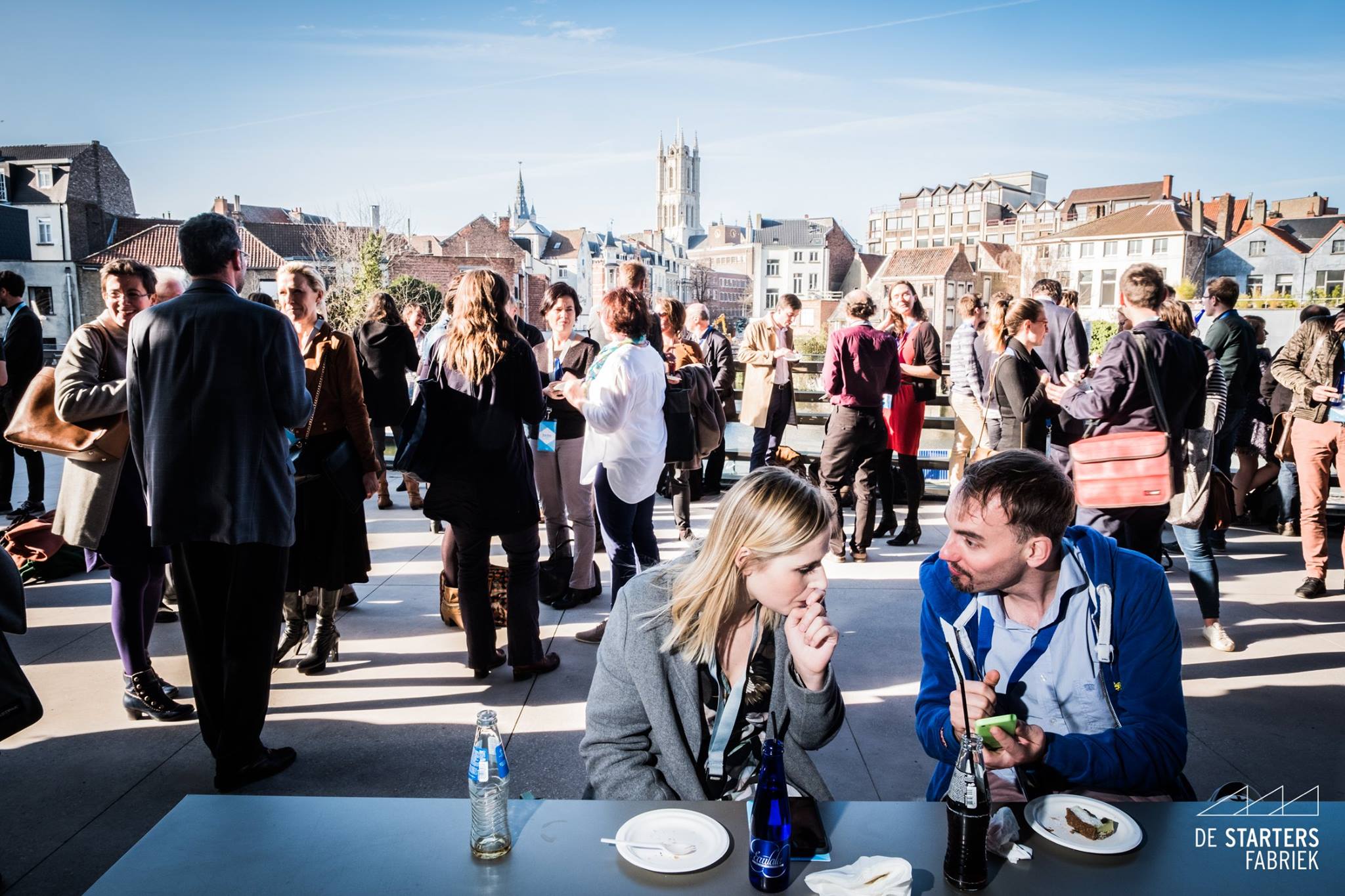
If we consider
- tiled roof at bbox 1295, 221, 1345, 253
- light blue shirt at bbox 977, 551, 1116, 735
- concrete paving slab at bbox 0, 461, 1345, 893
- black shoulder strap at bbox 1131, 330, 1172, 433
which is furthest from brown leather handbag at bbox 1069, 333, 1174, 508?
tiled roof at bbox 1295, 221, 1345, 253

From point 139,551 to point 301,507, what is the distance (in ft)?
2.20

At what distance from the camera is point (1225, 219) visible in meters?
60.1

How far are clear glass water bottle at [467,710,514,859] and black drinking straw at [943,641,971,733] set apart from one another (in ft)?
2.83

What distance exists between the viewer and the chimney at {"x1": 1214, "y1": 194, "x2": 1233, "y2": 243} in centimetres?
5984

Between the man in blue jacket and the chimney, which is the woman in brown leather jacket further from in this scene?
the chimney

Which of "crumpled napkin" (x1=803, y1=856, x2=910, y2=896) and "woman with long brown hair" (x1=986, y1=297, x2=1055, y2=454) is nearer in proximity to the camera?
"crumpled napkin" (x1=803, y1=856, x2=910, y2=896)

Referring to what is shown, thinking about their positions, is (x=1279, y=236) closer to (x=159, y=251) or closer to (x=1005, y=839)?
(x=159, y=251)

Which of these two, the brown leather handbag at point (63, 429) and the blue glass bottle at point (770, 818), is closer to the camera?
the blue glass bottle at point (770, 818)

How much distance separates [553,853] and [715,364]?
6.34 metres

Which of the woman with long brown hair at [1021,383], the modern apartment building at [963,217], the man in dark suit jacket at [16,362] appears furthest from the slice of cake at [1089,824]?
the modern apartment building at [963,217]

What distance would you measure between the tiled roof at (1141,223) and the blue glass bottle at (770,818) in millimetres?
61880

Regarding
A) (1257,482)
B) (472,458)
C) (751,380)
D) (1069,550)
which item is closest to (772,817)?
(1069,550)

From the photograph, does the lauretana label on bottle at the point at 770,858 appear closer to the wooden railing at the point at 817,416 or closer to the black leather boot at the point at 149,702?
the black leather boot at the point at 149,702

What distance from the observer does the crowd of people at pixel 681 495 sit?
Answer: 1906 millimetres
